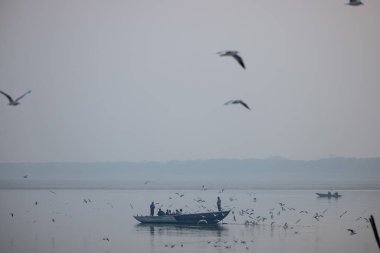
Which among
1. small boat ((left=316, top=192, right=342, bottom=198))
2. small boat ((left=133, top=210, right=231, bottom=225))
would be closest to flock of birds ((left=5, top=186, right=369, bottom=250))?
small boat ((left=133, top=210, right=231, bottom=225))

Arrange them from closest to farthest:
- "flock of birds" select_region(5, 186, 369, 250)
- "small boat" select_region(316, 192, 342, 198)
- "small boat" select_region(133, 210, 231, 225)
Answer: "flock of birds" select_region(5, 186, 369, 250) < "small boat" select_region(133, 210, 231, 225) < "small boat" select_region(316, 192, 342, 198)

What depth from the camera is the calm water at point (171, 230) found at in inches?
310

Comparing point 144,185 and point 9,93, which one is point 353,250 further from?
point 9,93

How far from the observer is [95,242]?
8.06 metres

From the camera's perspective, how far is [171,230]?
8.88 meters

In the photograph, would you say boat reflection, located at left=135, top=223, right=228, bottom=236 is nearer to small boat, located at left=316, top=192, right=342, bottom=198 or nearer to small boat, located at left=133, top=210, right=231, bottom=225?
small boat, located at left=133, top=210, right=231, bottom=225

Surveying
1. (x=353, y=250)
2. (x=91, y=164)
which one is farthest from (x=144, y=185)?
(x=353, y=250)

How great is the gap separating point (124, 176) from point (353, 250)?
9.90 feet

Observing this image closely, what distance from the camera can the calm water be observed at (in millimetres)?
7879

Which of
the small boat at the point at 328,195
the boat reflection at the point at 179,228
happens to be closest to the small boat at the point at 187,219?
the boat reflection at the point at 179,228

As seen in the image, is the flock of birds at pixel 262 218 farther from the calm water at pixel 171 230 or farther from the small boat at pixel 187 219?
the small boat at pixel 187 219

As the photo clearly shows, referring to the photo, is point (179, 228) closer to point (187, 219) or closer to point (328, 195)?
point (187, 219)

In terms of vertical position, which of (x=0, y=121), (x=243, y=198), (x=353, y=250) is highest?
(x=0, y=121)

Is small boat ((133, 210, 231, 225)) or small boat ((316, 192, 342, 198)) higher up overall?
small boat ((316, 192, 342, 198))
